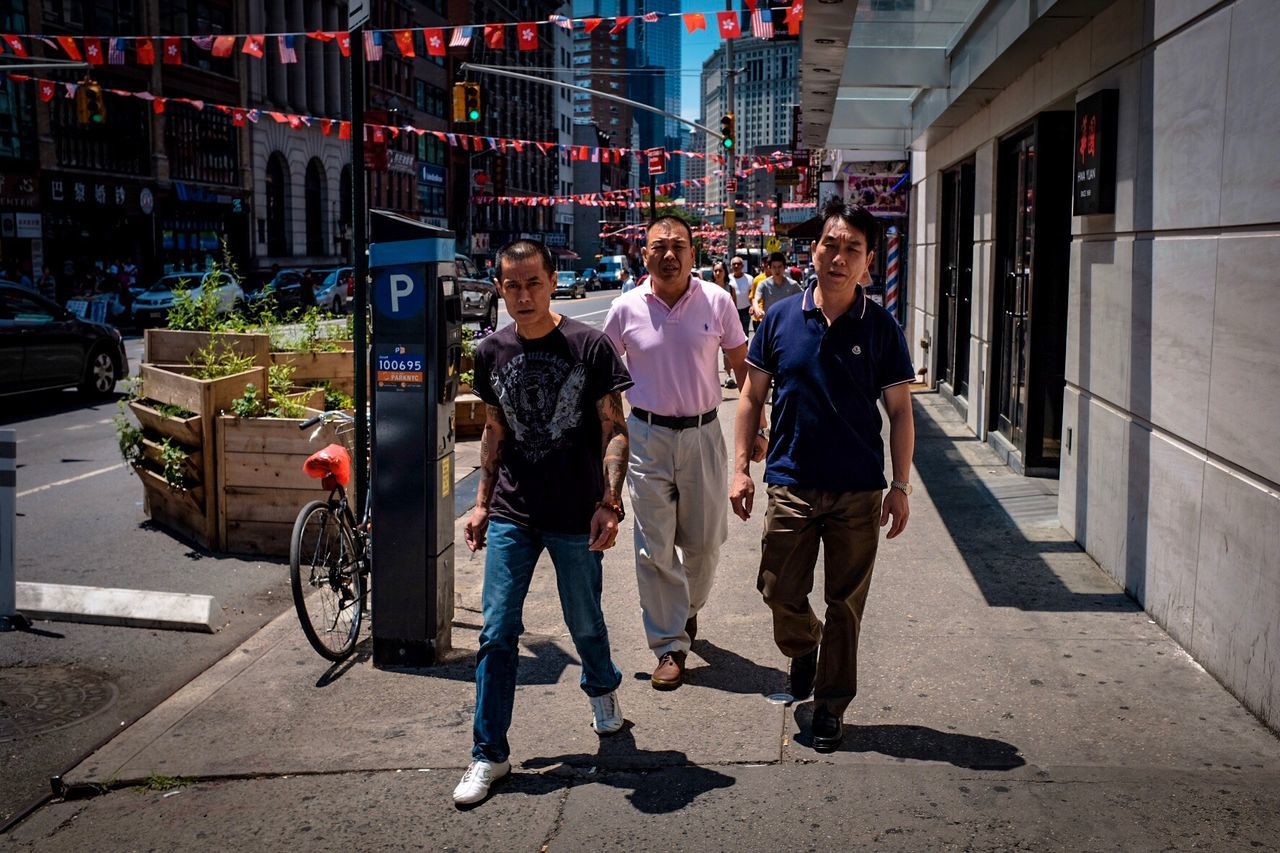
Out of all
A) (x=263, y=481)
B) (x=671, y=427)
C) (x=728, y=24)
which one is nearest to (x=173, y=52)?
(x=728, y=24)

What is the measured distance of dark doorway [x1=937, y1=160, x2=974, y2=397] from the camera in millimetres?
13852

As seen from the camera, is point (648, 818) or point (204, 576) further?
point (204, 576)

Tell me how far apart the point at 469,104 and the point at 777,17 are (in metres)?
9.87

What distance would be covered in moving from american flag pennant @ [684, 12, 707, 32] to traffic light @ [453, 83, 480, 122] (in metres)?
7.47

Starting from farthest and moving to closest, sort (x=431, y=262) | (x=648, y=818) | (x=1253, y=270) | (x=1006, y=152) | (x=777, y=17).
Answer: (x=777, y=17) → (x=1006, y=152) → (x=431, y=262) → (x=1253, y=270) → (x=648, y=818)

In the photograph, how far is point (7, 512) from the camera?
661 cm

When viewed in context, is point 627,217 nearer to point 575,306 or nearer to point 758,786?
point 575,306

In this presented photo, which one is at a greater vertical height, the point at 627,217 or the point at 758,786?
the point at 627,217

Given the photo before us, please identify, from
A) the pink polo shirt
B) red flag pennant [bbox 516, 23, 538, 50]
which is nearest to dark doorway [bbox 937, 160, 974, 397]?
red flag pennant [bbox 516, 23, 538, 50]

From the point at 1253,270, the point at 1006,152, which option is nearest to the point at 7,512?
the point at 1253,270

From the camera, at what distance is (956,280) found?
46.7 ft

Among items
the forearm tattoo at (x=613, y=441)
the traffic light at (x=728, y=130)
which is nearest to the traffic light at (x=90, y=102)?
the traffic light at (x=728, y=130)

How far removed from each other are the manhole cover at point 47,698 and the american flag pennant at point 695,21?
1214 cm

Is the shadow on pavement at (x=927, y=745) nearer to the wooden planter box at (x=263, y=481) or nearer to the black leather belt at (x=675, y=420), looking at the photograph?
the black leather belt at (x=675, y=420)
